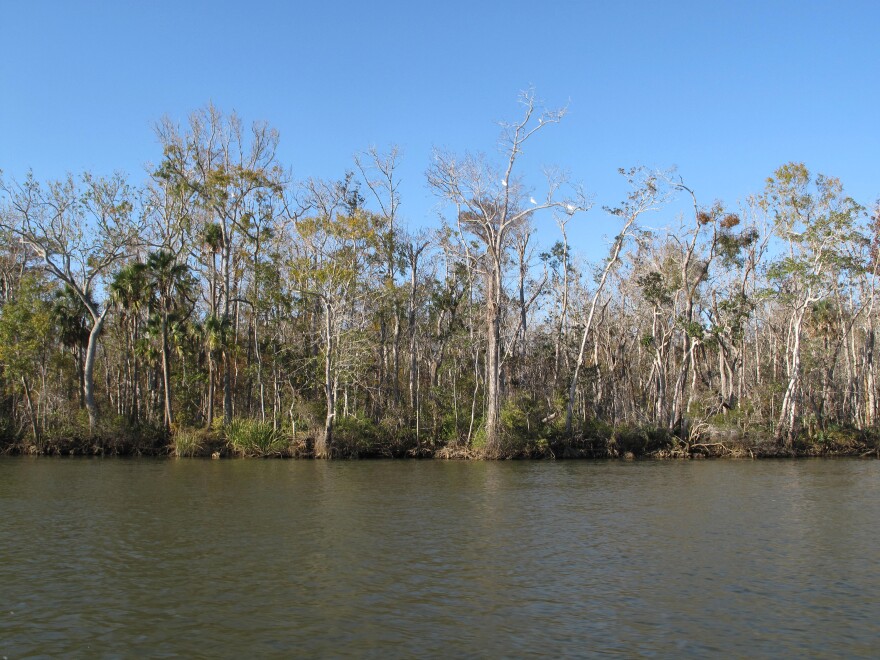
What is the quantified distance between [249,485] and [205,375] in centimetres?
1673

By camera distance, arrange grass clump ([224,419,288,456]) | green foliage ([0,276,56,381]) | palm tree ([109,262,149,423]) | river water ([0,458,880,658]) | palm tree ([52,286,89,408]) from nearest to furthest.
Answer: river water ([0,458,880,658]) < grass clump ([224,419,288,456]) < green foliage ([0,276,56,381]) < palm tree ([109,262,149,423]) < palm tree ([52,286,89,408])

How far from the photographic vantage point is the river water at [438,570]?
8.38m

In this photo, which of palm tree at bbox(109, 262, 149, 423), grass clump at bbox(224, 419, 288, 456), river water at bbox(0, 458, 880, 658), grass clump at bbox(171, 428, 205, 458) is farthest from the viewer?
palm tree at bbox(109, 262, 149, 423)

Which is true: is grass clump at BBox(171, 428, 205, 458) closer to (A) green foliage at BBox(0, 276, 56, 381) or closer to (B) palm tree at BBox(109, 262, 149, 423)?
(B) palm tree at BBox(109, 262, 149, 423)

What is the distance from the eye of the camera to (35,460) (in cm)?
3228

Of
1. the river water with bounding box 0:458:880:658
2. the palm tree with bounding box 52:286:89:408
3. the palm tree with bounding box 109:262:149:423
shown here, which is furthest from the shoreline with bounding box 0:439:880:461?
the river water with bounding box 0:458:880:658

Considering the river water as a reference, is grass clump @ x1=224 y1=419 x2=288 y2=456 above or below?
above

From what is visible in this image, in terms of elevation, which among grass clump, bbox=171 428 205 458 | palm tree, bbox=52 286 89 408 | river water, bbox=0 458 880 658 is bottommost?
river water, bbox=0 458 880 658

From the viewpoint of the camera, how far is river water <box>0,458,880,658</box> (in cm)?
838

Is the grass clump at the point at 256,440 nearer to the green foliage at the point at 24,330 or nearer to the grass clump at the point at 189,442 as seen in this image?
the grass clump at the point at 189,442

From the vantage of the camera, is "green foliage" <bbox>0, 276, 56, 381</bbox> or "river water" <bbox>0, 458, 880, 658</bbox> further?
"green foliage" <bbox>0, 276, 56, 381</bbox>

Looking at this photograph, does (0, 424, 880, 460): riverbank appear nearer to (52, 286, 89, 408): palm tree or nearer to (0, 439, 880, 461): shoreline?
(0, 439, 880, 461): shoreline

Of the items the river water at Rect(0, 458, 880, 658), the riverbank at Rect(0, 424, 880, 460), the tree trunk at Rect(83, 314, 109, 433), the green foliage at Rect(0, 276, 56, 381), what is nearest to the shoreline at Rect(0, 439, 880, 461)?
the riverbank at Rect(0, 424, 880, 460)

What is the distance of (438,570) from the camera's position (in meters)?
11.6
